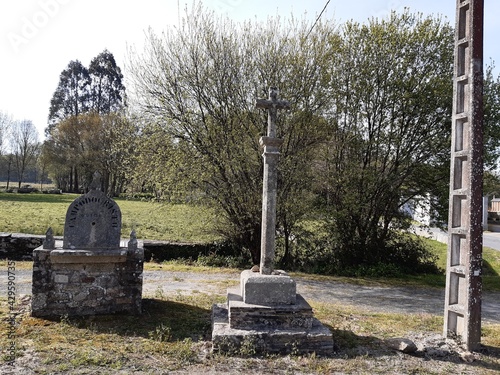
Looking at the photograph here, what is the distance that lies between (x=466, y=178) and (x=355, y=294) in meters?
5.23

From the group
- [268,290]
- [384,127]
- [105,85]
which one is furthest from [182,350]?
[105,85]

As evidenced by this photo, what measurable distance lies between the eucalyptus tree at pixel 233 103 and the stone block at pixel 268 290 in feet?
20.6

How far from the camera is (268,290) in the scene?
563 centimetres

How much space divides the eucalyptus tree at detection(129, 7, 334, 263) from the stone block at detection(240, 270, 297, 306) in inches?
247

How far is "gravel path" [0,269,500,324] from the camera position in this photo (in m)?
8.42

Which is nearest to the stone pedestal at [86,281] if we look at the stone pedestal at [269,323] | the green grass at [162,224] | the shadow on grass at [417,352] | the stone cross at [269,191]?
the stone pedestal at [269,323]

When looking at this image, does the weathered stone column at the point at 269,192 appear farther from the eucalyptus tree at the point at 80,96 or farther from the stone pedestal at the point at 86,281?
the eucalyptus tree at the point at 80,96

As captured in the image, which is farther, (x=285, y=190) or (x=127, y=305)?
(x=285, y=190)

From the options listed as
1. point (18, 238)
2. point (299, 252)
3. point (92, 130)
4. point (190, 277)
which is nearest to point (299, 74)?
point (299, 252)

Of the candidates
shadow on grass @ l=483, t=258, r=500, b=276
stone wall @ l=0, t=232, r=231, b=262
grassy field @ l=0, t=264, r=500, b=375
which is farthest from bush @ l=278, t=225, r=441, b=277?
grassy field @ l=0, t=264, r=500, b=375

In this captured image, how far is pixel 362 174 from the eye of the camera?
12531 mm

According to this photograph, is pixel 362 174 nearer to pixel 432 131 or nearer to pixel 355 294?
pixel 432 131

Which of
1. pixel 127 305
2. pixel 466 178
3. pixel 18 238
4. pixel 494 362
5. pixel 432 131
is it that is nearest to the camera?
pixel 494 362

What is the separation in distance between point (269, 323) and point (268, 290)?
17.4 inches
